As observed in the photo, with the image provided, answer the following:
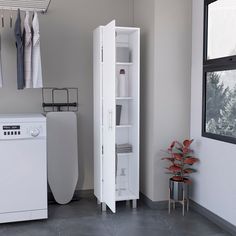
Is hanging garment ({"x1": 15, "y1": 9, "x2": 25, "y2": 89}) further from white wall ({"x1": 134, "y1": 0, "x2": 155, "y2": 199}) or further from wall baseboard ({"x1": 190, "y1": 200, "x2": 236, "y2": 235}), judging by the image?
wall baseboard ({"x1": 190, "y1": 200, "x2": 236, "y2": 235})

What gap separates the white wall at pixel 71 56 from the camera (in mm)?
3848

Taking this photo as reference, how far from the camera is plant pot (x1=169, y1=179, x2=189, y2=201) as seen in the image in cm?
348

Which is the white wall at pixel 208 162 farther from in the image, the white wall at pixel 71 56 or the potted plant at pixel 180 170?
the white wall at pixel 71 56

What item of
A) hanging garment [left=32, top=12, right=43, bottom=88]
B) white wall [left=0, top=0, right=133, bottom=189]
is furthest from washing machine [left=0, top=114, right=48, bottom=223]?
white wall [left=0, top=0, right=133, bottom=189]

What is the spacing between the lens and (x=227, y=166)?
309 cm

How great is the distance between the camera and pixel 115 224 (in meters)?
3.29

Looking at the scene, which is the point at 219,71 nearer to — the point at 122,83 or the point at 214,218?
the point at 122,83

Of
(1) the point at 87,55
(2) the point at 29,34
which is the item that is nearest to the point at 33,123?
(2) the point at 29,34

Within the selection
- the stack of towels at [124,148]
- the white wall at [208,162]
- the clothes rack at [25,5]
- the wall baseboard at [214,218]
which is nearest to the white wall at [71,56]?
the clothes rack at [25,5]

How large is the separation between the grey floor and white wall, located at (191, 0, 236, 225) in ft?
0.67

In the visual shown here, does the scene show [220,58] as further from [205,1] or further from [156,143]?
[156,143]

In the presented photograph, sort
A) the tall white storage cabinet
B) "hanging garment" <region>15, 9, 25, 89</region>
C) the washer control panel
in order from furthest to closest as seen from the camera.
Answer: "hanging garment" <region>15, 9, 25, 89</region> < the tall white storage cabinet < the washer control panel

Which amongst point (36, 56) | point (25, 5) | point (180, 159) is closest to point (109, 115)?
point (180, 159)

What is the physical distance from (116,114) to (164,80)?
2.05 ft
